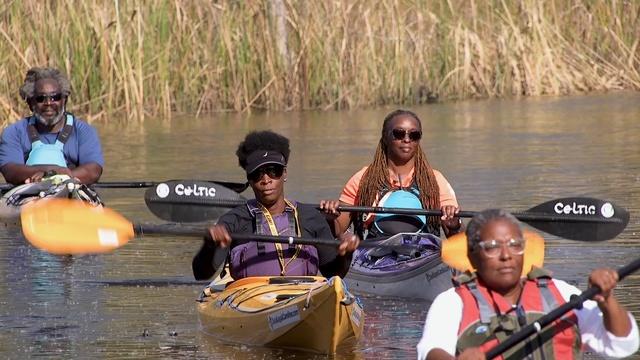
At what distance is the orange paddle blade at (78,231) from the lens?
8.14m

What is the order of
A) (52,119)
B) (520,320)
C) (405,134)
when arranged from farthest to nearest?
1. (52,119)
2. (405,134)
3. (520,320)

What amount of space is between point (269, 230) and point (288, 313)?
43 centimetres

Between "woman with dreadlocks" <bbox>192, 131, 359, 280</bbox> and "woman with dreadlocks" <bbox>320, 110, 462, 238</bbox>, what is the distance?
1.39m

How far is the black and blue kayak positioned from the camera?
965cm

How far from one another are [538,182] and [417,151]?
187 inches

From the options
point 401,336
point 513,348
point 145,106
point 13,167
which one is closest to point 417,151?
point 401,336

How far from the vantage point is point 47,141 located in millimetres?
12469

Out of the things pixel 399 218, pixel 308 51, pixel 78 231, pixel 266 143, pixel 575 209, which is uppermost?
pixel 308 51

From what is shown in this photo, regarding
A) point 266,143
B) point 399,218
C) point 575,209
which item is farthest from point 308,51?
point 266,143

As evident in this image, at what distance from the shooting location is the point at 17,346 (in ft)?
28.6

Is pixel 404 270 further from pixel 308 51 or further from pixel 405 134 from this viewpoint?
pixel 308 51

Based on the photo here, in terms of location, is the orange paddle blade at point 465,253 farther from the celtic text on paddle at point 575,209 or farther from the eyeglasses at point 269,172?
the celtic text on paddle at point 575,209

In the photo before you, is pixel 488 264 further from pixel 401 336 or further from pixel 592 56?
pixel 592 56

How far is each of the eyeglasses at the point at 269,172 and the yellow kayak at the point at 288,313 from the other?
543mm
